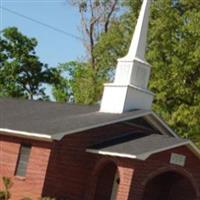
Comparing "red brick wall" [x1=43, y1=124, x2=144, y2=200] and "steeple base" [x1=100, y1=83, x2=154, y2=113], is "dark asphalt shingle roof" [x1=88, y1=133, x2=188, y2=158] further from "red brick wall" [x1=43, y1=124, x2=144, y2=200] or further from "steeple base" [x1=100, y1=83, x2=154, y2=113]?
"steeple base" [x1=100, y1=83, x2=154, y2=113]

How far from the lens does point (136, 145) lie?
82.1 feet

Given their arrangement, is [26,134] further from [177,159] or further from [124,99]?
[177,159]

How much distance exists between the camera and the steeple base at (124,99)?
92.3 feet

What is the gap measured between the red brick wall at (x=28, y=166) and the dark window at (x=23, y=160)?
0.16m

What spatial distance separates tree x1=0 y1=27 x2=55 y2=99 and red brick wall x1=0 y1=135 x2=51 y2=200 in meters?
29.7

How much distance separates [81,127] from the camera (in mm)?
25203

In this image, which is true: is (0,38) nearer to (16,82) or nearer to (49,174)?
(16,82)

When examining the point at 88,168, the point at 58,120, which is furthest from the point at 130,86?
the point at 88,168

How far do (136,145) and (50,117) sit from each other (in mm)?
5160

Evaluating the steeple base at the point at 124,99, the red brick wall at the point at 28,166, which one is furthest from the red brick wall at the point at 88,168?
the steeple base at the point at 124,99

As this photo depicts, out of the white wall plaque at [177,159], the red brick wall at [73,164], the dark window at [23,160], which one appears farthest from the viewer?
the dark window at [23,160]

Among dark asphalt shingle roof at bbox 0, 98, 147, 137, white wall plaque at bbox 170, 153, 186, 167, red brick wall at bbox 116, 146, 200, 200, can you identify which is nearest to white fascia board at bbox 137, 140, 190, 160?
red brick wall at bbox 116, 146, 200, 200

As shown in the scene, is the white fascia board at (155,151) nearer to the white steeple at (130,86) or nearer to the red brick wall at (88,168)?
the red brick wall at (88,168)

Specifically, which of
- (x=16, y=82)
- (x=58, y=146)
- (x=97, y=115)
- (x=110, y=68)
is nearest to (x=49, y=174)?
(x=58, y=146)
